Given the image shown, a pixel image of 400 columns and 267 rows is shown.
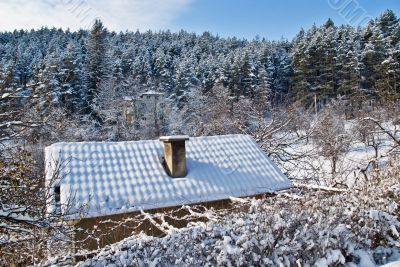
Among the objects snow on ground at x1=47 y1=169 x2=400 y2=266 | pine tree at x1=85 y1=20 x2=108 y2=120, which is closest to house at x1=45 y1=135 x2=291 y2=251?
snow on ground at x1=47 y1=169 x2=400 y2=266

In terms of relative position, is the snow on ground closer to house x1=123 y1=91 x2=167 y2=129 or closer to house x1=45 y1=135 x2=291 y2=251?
house x1=45 y1=135 x2=291 y2=251

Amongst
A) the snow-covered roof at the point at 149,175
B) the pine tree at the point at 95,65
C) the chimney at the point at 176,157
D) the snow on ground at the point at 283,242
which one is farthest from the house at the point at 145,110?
the snow on ground at the point at 283,242

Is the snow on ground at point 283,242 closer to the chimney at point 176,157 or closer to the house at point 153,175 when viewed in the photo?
the house at point 153,175

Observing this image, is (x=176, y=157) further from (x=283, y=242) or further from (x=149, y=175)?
(x=283, y=242)

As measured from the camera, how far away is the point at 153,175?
37.2 feet

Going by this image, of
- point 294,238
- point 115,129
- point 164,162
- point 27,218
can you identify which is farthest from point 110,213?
point 115,129

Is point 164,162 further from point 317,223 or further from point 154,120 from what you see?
point 154,120

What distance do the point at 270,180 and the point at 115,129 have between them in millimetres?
29162

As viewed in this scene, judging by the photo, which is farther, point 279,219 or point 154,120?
point 154,120

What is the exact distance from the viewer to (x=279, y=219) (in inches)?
175

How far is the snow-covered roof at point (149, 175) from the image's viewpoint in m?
9.98

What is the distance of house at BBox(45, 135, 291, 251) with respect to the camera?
9.86 meters

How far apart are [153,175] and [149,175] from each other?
129mm

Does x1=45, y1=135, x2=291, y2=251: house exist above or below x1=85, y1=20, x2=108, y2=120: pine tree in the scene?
below
